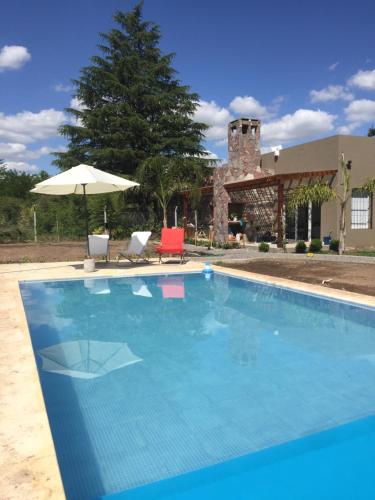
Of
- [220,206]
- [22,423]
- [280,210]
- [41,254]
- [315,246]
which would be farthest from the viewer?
[220,206]

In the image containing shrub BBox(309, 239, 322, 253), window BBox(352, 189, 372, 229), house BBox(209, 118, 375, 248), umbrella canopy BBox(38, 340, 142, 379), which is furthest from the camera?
window BBox(352, 189, 372, 229)

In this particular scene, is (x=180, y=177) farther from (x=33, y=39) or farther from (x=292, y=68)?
(x=33, y=39)

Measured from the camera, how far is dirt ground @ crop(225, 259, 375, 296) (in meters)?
8.63

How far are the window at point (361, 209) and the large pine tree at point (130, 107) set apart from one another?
44.0ft

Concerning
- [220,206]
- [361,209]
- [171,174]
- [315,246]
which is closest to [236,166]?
[220,206]

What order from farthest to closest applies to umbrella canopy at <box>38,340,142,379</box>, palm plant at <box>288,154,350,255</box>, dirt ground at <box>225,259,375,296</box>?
palm plant at <box>288,154,350,255</box>, dirt ground at <box>225,259,375,296</box>, umbrella canopy at <box>38,340,142,379</box>

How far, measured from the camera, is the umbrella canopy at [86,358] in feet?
14.1

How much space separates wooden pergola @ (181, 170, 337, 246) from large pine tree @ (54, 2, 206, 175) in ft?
21.1

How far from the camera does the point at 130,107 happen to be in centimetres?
2622

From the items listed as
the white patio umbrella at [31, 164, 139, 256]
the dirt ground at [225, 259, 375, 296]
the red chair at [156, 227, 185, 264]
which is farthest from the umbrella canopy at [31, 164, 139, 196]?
the dirt ground at [225, 259, 375, 296]

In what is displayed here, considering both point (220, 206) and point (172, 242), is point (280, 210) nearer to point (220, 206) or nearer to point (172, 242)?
point (220, 206)

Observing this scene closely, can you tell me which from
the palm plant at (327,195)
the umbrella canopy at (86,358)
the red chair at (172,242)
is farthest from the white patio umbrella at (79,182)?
the palm plant at (327,195)

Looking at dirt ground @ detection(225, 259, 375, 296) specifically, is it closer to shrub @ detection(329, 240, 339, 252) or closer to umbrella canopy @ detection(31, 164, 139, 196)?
shrub @ detection(329, 240, 339, 252)

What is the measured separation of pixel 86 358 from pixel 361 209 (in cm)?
1573
